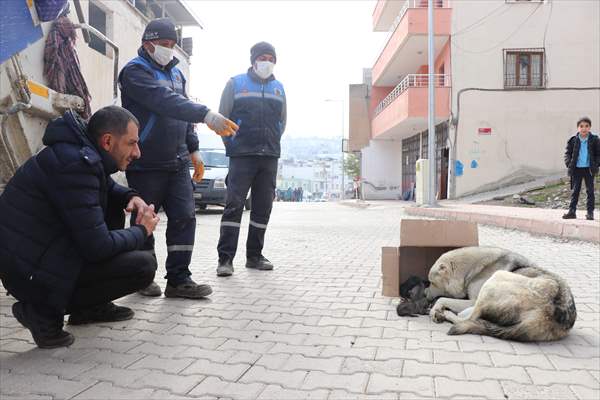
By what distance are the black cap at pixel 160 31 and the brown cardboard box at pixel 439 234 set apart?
86.1 inches

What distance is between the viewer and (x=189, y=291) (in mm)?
3770

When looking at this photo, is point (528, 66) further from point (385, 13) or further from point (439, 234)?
point (439, 234)

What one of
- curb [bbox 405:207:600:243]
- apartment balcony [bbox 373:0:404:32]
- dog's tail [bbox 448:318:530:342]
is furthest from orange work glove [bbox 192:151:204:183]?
apartment balcony [bbox 373:0:404:32]

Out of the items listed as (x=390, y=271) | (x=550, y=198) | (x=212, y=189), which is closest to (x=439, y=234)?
(x=390, y=271)

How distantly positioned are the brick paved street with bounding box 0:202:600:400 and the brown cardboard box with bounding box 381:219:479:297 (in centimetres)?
21

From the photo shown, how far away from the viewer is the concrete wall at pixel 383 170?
32031mm

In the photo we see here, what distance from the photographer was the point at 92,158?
8.31 ft

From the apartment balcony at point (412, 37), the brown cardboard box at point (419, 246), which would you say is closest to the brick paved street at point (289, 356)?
the brown cardboard box at point (419, 246)

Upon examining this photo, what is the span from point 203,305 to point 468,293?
180cm

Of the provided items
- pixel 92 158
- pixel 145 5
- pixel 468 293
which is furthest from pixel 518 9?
pixel 92 158

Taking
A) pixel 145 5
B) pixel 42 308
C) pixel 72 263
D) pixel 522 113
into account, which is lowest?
pixel 42 308

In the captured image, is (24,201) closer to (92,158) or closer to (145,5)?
(92,158)

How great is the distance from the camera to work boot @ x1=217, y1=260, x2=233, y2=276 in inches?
185

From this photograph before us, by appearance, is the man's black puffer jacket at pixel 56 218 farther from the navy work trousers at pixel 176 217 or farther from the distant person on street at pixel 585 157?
the distant person on street at pixel 585 157
